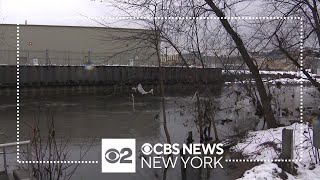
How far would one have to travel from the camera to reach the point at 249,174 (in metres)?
5.93

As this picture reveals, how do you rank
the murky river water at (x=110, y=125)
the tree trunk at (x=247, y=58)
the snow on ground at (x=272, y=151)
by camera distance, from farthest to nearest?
the tree trunk at (x=247, y=58) < the murky river water at (x=110, y=125) < the snow on ground at (x=272, y=151)

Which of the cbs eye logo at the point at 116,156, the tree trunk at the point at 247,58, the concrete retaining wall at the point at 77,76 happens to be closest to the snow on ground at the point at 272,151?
the tree trunk at the point at 247,58

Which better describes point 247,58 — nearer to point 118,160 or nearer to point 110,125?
point 118,160

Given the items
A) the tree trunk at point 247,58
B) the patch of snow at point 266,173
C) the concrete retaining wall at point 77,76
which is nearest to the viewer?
the patch of snow at point 266,173

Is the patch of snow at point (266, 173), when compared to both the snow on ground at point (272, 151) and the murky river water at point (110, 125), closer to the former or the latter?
A: the snow on ground at point (272, 151)

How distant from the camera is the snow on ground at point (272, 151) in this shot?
5938 mm

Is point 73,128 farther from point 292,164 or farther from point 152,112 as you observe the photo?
point 292,164

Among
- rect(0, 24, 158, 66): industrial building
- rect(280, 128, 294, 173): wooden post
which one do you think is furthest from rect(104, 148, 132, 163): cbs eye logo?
rect(0, 24, 158, 66): industrial building

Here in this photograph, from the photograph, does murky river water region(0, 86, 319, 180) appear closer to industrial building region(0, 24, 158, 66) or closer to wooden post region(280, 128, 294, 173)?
wooden post region(280, 128, 294, 173)

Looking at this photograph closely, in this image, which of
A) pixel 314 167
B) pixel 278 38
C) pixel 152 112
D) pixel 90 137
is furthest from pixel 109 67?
pixel 314 167

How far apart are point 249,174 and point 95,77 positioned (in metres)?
27.1

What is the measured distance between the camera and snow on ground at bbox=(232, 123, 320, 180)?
594 cm

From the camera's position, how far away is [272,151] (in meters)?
8.10

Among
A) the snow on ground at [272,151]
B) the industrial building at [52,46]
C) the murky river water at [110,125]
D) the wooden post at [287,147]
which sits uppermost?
the industrial building at [52,46]
